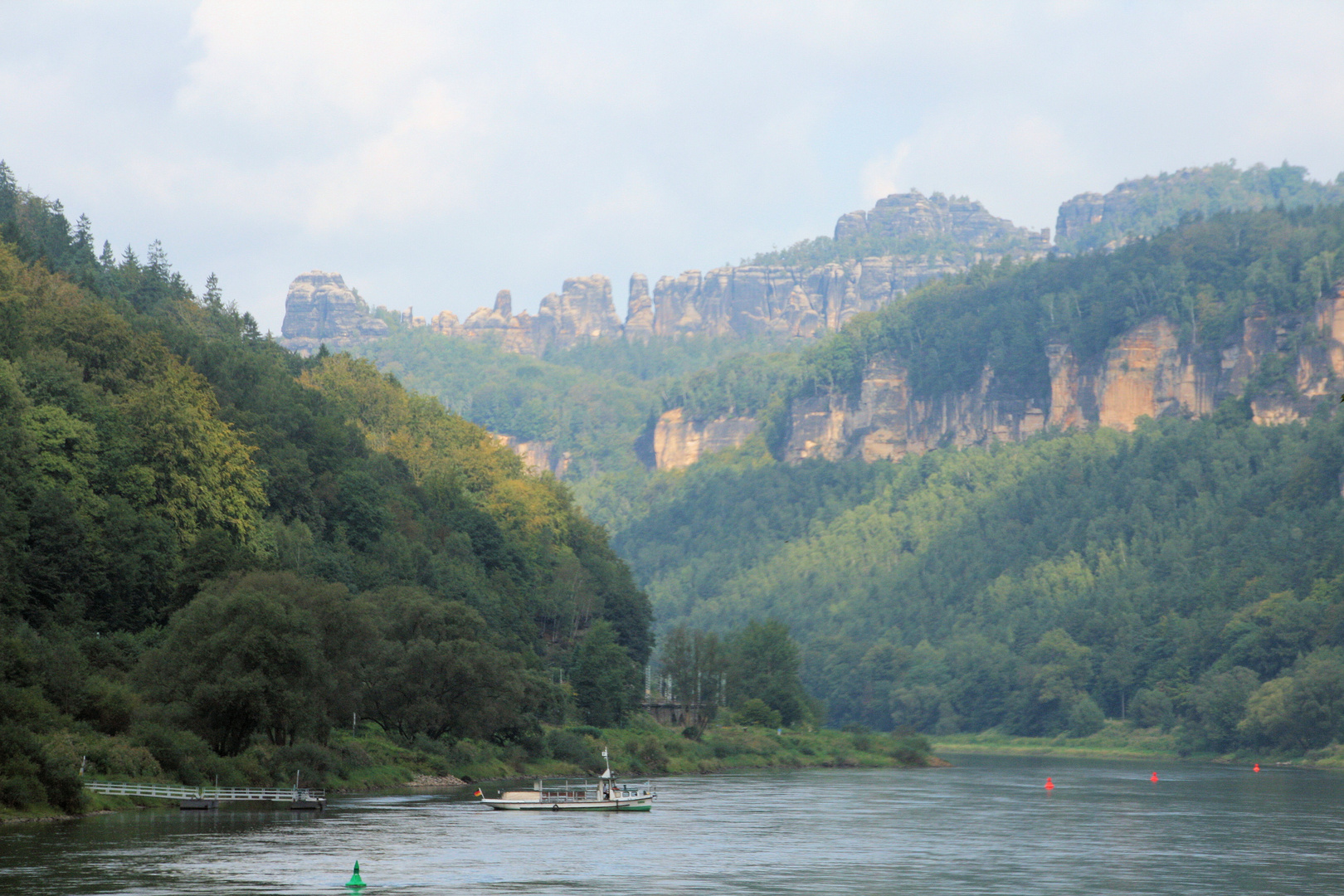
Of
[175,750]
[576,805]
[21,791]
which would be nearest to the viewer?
[21,791]

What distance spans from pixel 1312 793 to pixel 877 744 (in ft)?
218

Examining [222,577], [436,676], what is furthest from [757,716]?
[222,577]

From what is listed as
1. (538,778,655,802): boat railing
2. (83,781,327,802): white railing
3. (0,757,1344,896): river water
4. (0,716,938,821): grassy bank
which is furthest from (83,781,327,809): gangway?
(538,778,655,802): boat railing

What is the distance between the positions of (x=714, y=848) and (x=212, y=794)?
86.9ft

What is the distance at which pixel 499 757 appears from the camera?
12244cm

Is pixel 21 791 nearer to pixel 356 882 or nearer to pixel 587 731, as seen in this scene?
pixel 356 882

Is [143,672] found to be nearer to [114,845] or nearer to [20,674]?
[20,674]

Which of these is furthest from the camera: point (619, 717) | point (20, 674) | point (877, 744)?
point (877, 744)

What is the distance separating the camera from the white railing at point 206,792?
79.6m

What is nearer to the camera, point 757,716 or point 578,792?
point 578,792

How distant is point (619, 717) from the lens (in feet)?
507

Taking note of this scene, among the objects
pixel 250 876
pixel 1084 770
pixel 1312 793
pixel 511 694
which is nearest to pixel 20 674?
pixel 250 876

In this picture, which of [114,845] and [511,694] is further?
[511,694]

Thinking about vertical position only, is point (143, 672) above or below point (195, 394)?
below
